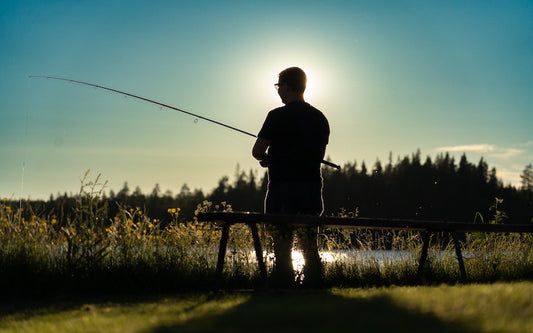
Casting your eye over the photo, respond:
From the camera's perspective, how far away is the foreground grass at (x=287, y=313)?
125 inches

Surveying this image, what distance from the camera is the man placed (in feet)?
18.7

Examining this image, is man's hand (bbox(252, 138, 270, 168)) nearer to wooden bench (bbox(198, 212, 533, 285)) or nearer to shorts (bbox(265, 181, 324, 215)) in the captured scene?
shorts (bbox(265, 181, 324, 215))

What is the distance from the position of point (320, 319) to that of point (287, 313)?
302 mm

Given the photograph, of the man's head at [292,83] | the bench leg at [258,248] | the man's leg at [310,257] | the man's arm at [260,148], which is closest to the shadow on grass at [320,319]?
the bench leg at [258,248]

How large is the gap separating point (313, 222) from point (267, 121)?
1149 millimetres

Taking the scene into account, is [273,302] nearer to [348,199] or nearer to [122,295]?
[122,295]

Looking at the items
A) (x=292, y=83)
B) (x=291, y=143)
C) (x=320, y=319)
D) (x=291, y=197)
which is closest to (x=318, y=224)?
(x=291, y=197)

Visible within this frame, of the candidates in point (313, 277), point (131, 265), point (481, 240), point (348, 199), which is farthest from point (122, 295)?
point (348, 199)

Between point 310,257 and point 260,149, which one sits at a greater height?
point 260,149

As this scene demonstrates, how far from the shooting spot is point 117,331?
10.9 ft

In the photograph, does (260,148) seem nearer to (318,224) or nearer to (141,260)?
(318,224)

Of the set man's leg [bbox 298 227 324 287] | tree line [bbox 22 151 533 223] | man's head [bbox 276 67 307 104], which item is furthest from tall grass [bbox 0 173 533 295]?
tree line [bbox 22 151 533 223]

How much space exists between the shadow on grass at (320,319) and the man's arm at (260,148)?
1.94 m

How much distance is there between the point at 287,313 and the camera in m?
3.58
